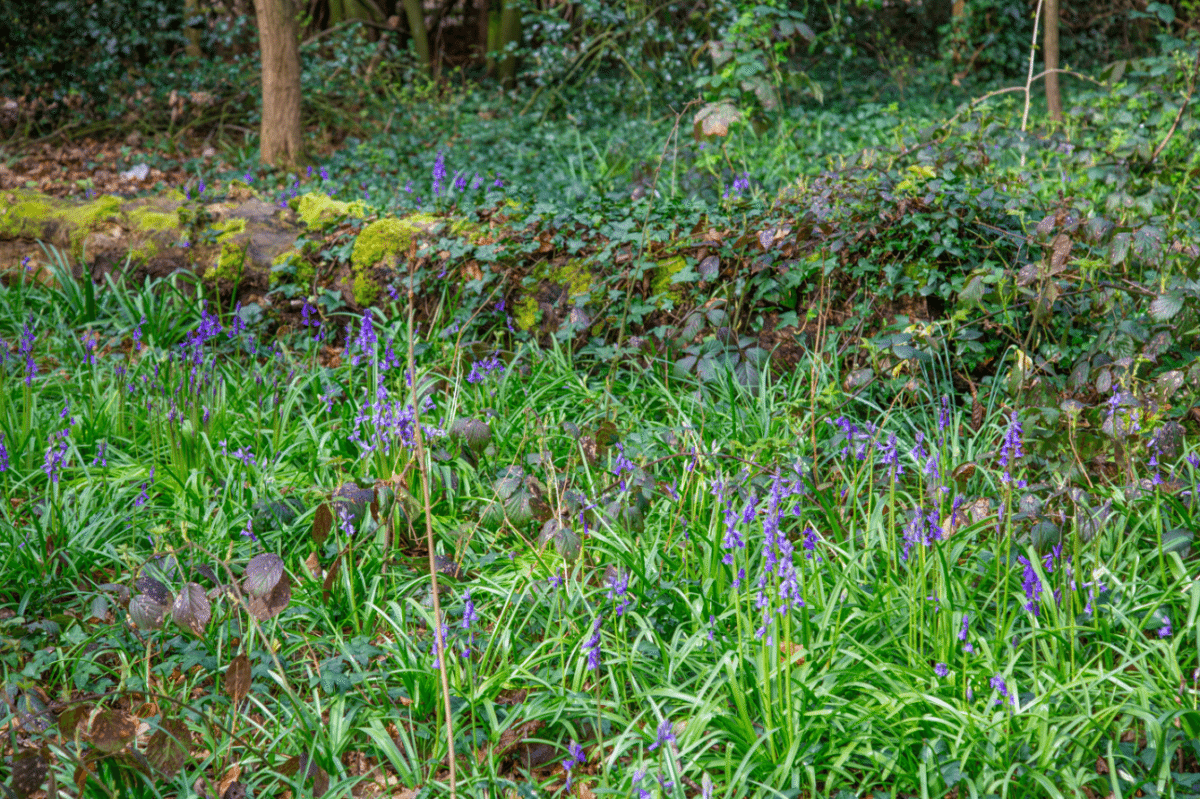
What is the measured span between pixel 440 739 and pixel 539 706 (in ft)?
0.84

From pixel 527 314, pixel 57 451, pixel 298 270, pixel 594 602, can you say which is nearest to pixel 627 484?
pixel 594 602

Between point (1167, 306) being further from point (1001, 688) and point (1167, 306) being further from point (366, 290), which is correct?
point (366, 290)

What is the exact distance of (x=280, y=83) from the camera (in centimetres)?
750

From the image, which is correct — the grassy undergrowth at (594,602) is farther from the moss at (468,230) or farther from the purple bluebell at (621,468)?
the moss at (468,230)

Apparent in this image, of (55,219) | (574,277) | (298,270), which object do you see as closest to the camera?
(574,277)

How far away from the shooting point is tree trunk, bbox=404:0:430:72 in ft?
34.8

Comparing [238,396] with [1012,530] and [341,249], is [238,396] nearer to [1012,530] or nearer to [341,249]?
[341,249]

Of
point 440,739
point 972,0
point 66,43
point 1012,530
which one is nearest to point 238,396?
point 440,739

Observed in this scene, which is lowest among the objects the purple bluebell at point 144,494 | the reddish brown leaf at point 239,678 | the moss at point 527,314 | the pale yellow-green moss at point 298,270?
the purple bluebell at point 144,494

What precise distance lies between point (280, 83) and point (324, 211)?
3.11 meters

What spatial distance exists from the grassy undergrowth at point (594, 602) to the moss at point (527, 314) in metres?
0.64

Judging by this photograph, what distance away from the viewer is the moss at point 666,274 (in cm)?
425

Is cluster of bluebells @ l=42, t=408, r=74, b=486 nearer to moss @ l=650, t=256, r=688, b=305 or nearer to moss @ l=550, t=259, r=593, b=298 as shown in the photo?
moss @ l=550, t=259, r=593, b=298

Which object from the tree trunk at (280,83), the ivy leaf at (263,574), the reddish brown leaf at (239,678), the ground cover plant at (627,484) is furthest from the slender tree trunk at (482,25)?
the reddish brown leaf at (239,678)
